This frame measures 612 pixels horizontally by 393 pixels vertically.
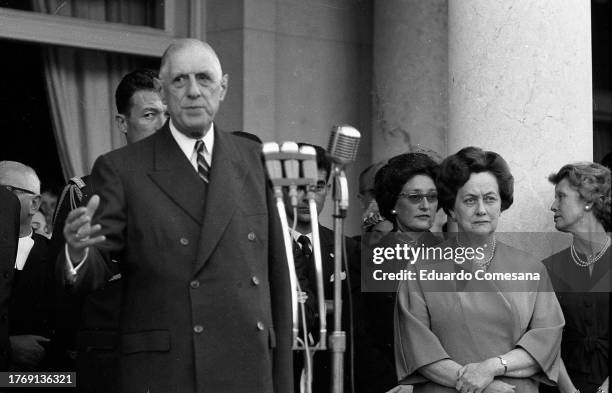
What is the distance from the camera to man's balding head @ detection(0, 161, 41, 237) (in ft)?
21.7

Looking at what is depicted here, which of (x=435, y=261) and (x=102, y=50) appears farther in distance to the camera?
(x=102, y=50)

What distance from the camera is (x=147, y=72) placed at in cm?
594

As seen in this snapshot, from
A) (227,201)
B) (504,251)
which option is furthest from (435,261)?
(227,201)

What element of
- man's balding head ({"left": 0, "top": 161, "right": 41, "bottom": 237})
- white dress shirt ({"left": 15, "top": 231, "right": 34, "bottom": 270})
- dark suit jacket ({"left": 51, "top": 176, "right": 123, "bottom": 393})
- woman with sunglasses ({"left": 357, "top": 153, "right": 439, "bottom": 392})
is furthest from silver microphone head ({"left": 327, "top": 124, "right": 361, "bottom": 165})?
man's balding head ({"left": 0, "top": 161, "right": 41, "bottom": 237})

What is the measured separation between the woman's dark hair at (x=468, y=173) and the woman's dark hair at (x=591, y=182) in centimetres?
51

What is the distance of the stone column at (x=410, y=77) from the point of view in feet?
28.2

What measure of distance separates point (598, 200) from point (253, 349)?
2.25 m

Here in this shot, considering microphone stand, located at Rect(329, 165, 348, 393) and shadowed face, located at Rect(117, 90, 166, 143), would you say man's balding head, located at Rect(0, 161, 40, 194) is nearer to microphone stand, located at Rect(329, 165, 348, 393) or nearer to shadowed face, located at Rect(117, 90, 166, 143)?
shadowed face, located at Rect(117, 90, 166, 143)

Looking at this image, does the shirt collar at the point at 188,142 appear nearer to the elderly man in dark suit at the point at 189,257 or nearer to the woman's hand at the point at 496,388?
the elderly man in dark suit at the point at 189,257

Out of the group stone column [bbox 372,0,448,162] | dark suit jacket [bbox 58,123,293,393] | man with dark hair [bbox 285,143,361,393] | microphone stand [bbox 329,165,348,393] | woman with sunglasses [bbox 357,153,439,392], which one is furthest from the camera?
stone column [bbox 372,0,448,162]

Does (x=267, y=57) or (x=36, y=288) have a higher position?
(x=267, y=57)

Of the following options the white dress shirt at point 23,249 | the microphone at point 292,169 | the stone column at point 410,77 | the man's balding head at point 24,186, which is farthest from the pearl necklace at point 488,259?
the stone column at point 410,77

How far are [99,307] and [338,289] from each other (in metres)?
1.70

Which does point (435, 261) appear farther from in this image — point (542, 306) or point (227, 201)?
point (227, 201)
